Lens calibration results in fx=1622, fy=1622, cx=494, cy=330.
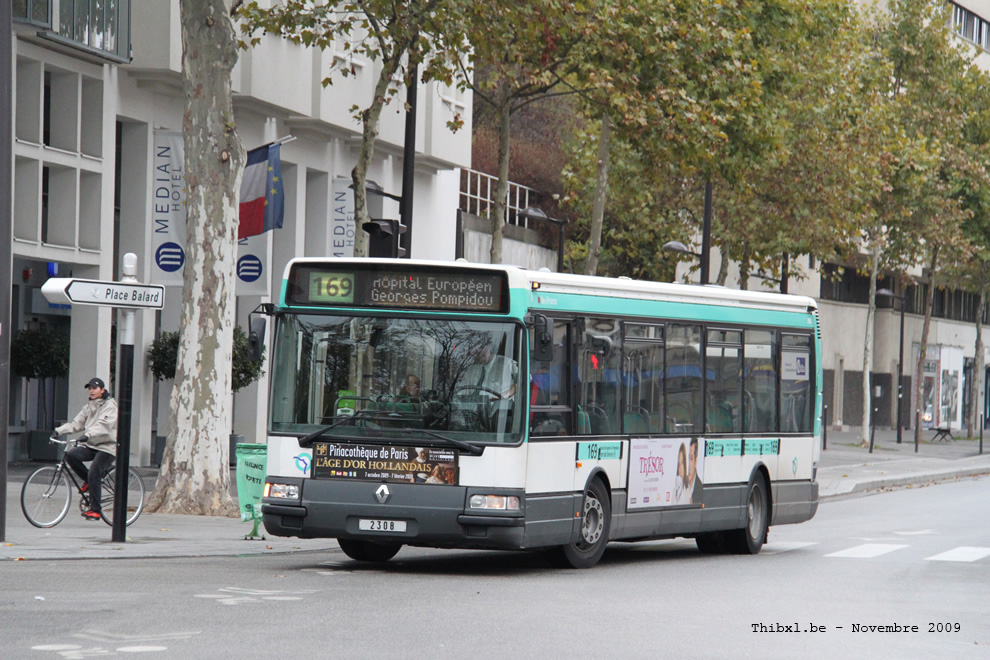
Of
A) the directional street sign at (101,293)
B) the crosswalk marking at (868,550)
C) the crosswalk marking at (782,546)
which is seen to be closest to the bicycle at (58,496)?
the directional street sign at (101,293)

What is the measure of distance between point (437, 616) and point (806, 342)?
31.0ft

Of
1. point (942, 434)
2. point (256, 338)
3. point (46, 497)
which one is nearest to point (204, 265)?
point (46, 497)

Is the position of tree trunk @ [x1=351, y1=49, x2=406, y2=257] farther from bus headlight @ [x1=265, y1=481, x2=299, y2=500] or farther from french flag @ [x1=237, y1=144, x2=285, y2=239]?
bus headlight @ [x1=265, y1=481, x2=299, y2=500]

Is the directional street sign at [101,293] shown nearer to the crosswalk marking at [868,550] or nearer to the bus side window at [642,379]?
the bus side window at [642,379]

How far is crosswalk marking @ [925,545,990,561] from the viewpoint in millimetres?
17594

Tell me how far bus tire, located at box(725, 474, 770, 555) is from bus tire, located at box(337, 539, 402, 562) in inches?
179

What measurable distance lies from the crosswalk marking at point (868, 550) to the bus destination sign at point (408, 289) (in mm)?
6186

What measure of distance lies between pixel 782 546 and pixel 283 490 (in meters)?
7.70

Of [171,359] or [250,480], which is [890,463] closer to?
[171,359]

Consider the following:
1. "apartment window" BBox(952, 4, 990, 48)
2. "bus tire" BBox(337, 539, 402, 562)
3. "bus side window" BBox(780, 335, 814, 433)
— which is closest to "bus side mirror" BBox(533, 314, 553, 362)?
"bus tire" BBox(337, 539, 402, 562)

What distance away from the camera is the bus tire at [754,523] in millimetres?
17969

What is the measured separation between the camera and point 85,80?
2548 cm

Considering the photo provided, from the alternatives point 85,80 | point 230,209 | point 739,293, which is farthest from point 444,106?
point 739,293

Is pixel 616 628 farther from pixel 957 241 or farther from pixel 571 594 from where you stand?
pixel 957 241
